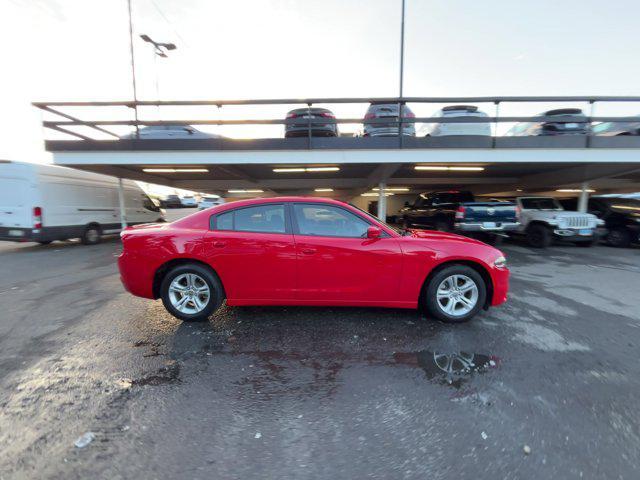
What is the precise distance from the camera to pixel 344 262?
354 cm

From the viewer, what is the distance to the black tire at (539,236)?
9269mm

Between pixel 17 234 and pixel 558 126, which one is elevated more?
pixel 558 126

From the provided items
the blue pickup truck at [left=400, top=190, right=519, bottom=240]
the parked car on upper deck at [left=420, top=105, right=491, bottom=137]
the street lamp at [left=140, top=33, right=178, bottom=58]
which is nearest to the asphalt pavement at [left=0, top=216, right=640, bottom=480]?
the blue pickup truck at [left=400, top=190, right=519, bottom=240]

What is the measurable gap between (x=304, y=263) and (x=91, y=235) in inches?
426

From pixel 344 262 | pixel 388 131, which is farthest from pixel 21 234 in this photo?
pixel 388 131

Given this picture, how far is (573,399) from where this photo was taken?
7.61ft

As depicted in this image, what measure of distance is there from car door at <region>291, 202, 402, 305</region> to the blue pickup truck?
6767 millimetres

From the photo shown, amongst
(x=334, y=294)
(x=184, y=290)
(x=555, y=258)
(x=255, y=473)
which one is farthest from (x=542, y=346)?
(x=555, y=258)

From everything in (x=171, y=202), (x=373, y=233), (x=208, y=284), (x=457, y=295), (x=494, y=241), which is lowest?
(x=494, y=241)

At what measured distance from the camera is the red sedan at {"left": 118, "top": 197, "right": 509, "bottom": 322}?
3562 mm

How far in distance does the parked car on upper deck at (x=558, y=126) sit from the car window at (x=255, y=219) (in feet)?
25.6

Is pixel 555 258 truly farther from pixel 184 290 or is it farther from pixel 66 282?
pixel 66 282

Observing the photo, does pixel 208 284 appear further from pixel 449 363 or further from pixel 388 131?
pixel 388 131

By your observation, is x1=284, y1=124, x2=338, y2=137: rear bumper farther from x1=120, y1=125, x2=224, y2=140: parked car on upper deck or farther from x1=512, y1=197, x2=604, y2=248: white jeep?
x1=512, y1=197, x2=604, y2=248: white jeep
